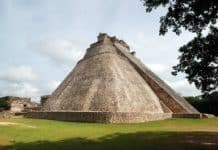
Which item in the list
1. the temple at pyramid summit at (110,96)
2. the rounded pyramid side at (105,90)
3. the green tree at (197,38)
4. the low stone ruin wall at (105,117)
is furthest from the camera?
the rounded pyramid side at (105,90)

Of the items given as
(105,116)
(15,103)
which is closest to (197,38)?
(105,116)

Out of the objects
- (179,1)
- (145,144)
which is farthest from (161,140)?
(179,1)

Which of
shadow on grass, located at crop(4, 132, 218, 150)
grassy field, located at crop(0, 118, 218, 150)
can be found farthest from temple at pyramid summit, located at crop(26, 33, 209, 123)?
shadow on grass, located at crop(4, 132, 218, 150)

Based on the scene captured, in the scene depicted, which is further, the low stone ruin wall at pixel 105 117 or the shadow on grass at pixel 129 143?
the low stone ruin wall at pixel 105 117

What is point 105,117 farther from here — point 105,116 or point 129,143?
point 129,143

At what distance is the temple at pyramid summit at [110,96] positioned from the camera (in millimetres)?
30109

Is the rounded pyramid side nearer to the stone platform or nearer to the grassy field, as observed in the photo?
the stone platform

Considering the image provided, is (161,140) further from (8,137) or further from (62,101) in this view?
(62,101)

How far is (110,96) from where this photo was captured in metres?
32.2

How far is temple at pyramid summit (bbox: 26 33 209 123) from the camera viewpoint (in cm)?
3011

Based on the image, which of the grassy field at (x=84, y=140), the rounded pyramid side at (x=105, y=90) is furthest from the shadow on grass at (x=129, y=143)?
the rounded pyramid side at (x=105, y=90)

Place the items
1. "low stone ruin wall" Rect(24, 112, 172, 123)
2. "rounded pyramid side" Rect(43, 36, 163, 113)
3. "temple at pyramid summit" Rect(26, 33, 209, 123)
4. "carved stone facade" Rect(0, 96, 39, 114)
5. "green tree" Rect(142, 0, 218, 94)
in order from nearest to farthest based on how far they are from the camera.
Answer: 1. "green tree" Rect(142, 0, 218, 94)
2. "low stone ruin wall" Rect(24, 112, 172, 123)
3. "temple at pyramid summit" Rect(26, 33, 209, 123)
4. "rounded pyramid side" Rect(43, 36, 163, 113)
5. "carved stone facade" Rect(0, 96, 39, 114)

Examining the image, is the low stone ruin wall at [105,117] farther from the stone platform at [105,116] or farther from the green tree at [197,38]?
the green tree at [197,38]

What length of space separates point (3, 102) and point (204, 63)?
3573 centimetres
